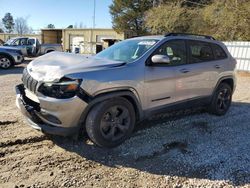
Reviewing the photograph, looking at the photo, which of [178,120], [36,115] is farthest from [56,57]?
[178,120]

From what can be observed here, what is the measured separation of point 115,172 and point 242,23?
17.1 metres

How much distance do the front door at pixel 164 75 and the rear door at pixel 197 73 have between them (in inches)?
5.6

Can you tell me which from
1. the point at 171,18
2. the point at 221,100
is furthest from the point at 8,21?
the point at 221,100

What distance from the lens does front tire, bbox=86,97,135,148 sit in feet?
13.3

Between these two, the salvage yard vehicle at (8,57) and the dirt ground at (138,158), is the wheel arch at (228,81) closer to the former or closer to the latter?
the dirt ground at (138,158)

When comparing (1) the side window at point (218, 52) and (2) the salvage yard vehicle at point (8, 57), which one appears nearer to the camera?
(1) the side window at point (218, 52)

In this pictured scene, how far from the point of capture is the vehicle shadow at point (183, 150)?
12.5ft

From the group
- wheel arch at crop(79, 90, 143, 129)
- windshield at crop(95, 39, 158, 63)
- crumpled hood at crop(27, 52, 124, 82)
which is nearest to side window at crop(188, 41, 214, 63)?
windshield at crop(95, 39, 158, 63)

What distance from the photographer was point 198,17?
22.8 meters

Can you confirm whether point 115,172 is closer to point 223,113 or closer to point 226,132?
point 226,132

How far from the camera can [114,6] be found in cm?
3853

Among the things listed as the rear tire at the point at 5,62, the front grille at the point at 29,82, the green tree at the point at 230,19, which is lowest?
the rear tire at the point at 5,62

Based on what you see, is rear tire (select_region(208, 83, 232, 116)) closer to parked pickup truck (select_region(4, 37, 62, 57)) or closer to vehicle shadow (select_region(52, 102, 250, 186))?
vehicle shadow (select_region(52, 102, 250, 186))

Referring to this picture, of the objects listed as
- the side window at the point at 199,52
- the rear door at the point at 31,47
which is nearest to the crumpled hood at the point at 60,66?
the side window at the point at 199,52
